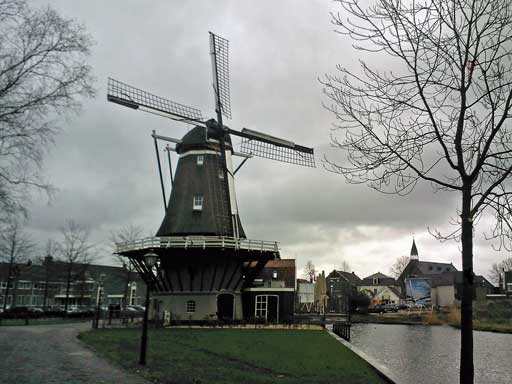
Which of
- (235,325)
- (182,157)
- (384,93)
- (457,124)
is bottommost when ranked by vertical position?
(235,325)

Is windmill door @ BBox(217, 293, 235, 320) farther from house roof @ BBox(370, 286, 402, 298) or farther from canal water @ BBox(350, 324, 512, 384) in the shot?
house roof @ BBox(370, 286, 402, 298)

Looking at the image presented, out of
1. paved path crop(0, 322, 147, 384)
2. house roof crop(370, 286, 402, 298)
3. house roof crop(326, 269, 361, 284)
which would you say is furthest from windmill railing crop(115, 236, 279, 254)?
house roof crop(370, 286, 402, 298)

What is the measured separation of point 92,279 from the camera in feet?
281

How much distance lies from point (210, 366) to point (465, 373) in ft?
23.4

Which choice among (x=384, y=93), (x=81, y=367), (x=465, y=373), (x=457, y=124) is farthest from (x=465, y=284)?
(x=81, y=367)

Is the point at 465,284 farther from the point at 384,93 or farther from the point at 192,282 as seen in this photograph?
the point at 192,282

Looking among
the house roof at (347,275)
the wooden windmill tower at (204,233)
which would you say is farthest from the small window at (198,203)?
the house roof at (347,275)

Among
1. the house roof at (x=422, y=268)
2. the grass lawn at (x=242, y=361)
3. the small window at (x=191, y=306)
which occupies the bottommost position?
the grass lawn at (x=242, y=361)

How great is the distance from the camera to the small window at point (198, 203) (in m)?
35.2

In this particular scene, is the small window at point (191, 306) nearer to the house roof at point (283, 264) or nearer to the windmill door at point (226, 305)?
the windmill door at point (226, 305)

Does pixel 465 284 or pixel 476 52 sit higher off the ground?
pixel 476 52

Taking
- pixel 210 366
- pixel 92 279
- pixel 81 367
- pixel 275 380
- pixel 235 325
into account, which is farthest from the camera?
pixel 92 279

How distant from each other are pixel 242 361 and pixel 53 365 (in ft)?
16.3

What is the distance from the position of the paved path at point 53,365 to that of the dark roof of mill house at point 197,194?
17527 mm
